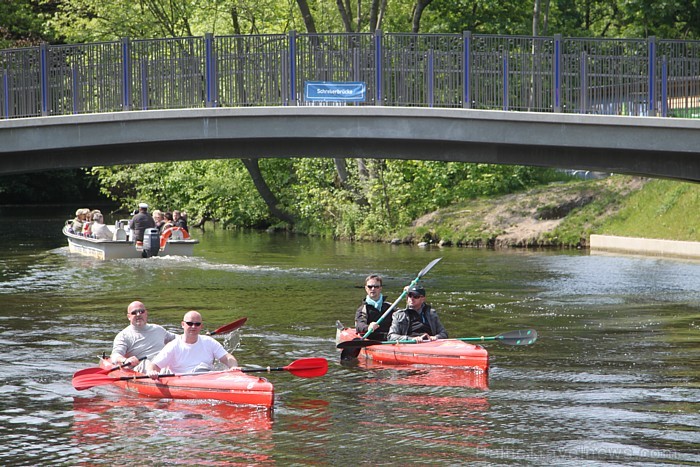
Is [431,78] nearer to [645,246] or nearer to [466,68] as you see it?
[466,68]

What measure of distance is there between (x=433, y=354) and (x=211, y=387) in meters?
3.74

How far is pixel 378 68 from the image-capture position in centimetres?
2411

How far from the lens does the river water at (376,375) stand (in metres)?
12.2

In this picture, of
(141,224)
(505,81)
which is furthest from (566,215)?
(505,81)

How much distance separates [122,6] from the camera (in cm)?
4556

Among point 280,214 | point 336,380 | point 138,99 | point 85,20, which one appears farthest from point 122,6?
point 336,380

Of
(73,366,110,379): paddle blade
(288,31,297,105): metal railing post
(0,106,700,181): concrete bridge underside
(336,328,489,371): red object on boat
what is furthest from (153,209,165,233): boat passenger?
(73,366,110,379): paddle blade

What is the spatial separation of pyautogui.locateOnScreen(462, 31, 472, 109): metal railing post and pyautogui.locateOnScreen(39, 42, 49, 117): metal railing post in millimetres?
8455

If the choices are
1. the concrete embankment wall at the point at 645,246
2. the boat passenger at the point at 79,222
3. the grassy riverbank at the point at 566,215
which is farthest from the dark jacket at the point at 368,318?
the boat passenger at the point at 79,222

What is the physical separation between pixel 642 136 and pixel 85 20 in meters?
29.4

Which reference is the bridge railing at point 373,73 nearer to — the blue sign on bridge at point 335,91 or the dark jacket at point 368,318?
the blue sign on bridge at point 335,91

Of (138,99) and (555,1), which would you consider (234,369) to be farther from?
(555,1)

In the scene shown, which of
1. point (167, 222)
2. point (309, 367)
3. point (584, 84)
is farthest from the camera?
point (167, 222)

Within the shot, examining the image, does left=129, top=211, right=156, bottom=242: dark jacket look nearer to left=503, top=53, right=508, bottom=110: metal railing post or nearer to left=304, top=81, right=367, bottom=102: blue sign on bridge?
left=304, top=81, right=367, bottom=102: blue sign on bridge
